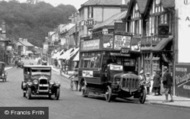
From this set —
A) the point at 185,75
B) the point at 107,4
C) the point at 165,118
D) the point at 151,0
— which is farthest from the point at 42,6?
the point at 165,118

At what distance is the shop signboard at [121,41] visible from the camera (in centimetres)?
2752

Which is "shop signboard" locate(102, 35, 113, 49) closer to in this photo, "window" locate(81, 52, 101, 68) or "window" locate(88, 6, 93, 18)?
"window" locate(81, 52, 101, 68)

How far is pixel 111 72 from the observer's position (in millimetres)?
26969

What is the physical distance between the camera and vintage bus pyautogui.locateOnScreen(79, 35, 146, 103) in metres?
25.9

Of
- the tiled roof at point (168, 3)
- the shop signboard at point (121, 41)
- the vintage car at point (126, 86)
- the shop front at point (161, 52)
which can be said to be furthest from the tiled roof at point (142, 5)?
the vintage car at point (126, 86)

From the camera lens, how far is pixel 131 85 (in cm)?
2583

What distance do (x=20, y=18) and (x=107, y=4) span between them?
99951 mm

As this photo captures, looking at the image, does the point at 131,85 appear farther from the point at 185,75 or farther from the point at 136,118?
the point at 136,118

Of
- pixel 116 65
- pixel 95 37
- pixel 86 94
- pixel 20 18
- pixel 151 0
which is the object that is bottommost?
pixel 86 94

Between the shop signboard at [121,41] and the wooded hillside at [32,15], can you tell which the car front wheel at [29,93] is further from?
the wooded hillside at [32,15]

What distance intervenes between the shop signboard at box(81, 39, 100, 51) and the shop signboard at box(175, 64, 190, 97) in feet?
20.7

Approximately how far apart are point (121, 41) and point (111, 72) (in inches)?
82.8

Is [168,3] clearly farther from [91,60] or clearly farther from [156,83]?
[91,60]

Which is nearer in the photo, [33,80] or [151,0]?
[33,80]
